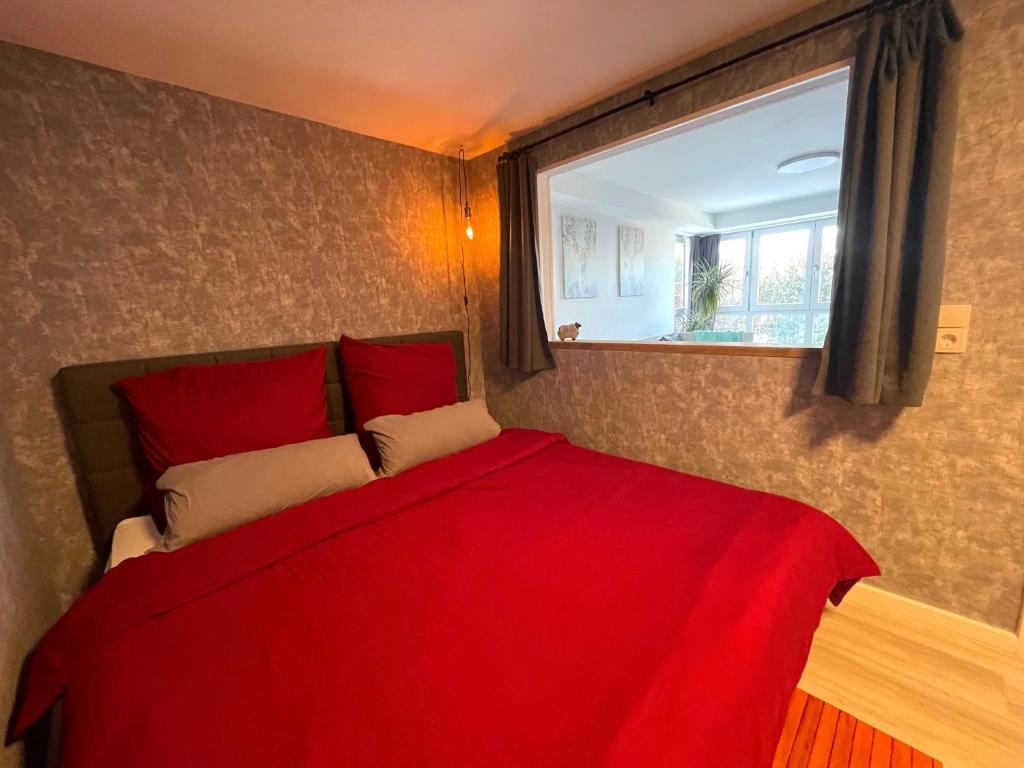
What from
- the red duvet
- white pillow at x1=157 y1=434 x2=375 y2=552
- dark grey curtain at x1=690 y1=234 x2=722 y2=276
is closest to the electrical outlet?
the red duvet

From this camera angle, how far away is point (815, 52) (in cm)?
151

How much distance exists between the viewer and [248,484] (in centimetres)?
141

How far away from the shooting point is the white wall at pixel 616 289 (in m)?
3.86

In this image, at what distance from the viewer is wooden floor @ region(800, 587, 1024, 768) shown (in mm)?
1187

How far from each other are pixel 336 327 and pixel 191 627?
1.54 meters

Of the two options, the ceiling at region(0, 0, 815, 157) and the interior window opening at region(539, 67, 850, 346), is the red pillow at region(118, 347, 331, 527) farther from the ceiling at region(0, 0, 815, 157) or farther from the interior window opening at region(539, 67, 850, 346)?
the interior window opening at region(539, 67, 850, 346)

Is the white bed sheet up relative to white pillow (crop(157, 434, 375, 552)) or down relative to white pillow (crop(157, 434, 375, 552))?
down

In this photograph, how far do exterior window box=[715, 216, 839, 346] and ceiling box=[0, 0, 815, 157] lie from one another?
13.9ft

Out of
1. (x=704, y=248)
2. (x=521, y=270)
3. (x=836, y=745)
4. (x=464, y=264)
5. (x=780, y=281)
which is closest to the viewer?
(x=836, y=745)

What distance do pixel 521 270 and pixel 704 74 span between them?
1200 millimetres

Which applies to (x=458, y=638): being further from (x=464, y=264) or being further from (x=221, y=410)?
(x=464, y=264)

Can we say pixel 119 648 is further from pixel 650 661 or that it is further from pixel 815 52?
pixel 815 52

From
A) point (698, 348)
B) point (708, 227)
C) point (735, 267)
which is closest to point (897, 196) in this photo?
point (698, 348)

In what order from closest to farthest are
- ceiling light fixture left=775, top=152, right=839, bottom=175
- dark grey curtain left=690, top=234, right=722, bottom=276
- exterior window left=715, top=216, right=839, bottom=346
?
ceiling light fixture left=775, top=152, right=839, bottom=175 → exterior window left=715, top=216, right=839, bottom=346 → dark grey curtain left=690, top=234, right=722, bottom=276
